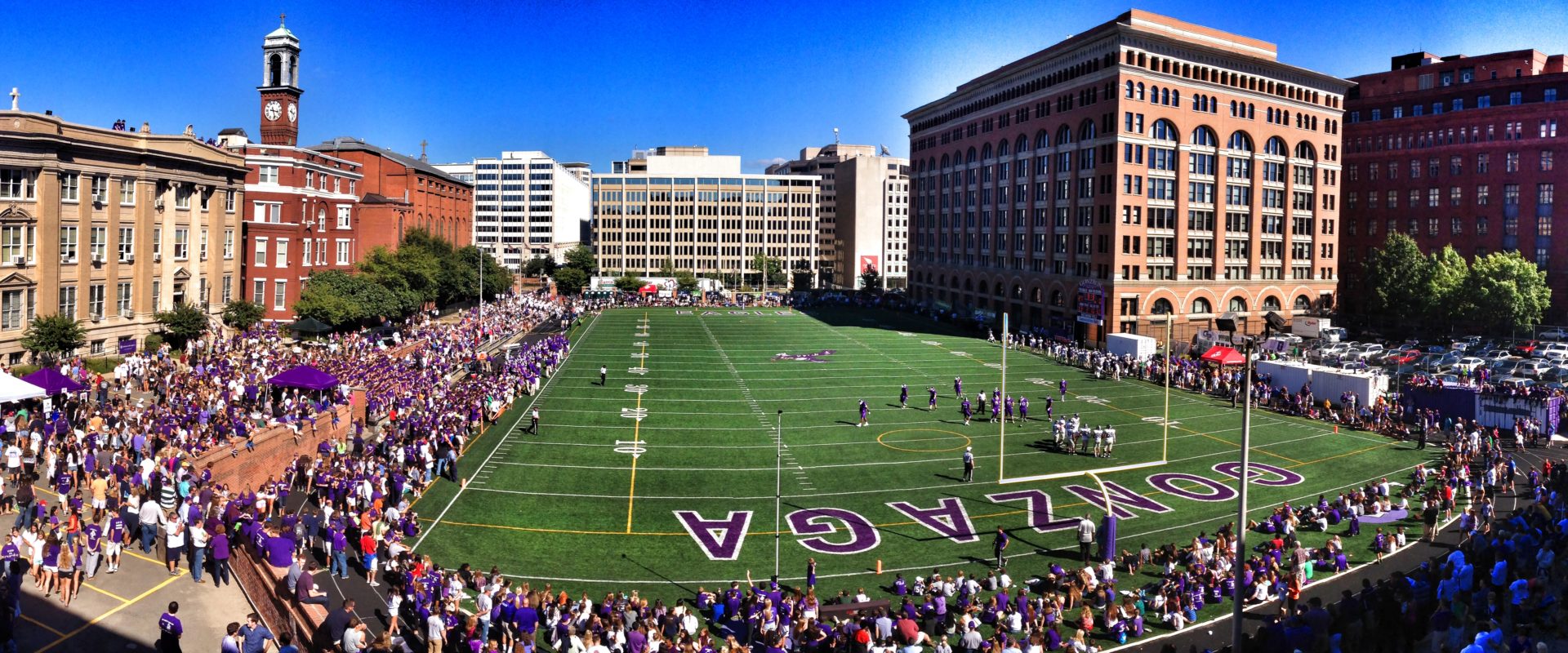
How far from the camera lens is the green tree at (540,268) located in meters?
159

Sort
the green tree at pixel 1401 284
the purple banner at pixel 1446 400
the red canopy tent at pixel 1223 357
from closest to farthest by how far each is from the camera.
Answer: the purple banner at pixel 1446 400 → the red canopy tent at pixel 1223 357 → the green tree at pixel 1401 284

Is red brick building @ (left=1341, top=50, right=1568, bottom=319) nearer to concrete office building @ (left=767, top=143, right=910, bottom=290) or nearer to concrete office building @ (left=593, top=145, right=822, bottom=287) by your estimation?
concrete office building @ (left=767, top=143, right=910, bottom=290)

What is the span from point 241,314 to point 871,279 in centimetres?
11735

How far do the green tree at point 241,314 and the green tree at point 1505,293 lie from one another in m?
86.0

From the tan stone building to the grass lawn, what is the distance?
2222 centimetres

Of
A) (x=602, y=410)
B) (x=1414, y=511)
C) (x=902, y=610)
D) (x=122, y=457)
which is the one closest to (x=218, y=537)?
(x=122, y=457)

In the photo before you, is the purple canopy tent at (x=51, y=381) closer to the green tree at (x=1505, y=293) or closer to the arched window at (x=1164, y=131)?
the arched window at (x=1164, y=131)

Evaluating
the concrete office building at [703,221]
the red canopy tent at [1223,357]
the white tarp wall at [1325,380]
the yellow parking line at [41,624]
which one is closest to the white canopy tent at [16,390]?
the yellow parking line at [41,624]

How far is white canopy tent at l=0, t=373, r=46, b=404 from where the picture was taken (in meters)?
32.3

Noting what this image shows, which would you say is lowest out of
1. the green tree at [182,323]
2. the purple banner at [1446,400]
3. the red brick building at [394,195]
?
the purple banner at [1446,400]

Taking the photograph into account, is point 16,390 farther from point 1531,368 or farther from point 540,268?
point 540,268

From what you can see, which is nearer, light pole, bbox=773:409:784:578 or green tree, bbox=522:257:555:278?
light pole, bbox=773:409:784:578

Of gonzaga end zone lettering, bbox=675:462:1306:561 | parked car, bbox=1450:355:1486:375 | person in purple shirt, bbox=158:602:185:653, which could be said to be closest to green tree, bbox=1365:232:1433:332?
parked car, bbox=1450:355:1486:375

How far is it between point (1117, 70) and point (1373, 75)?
1558 inches
